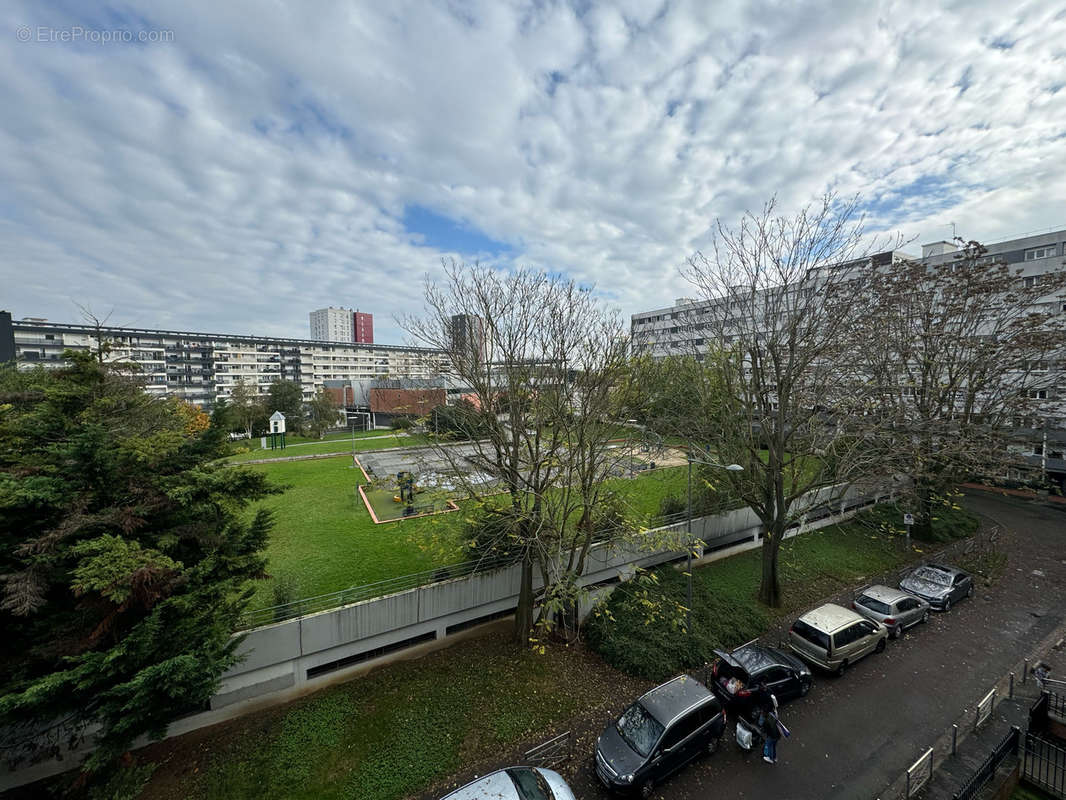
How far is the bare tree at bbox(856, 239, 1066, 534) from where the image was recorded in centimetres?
1647

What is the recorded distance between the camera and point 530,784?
679cm

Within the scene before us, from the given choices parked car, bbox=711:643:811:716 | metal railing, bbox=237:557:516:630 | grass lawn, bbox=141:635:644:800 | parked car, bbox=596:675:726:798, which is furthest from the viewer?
parked car, bbox=711:643:811:716

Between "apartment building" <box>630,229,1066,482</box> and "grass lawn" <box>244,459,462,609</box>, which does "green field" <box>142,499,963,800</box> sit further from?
"apartment building" <box>630,229,1066,482</box>

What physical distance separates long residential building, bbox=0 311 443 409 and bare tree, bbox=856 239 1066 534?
50.1 m

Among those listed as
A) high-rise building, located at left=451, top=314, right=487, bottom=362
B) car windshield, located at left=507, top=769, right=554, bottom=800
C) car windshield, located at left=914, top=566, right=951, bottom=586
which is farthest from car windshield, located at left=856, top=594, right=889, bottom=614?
high-rise building, located at left=451, top=314, right=487, bottom=362

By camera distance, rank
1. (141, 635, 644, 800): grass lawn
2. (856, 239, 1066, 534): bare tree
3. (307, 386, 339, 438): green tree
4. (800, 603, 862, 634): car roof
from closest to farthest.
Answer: (141, 635, 644, 800): grass lawn, (800, 603, 862, 634): car roof, (856, 239, 1066, 534): bare tree, (307, 386, 339, 438): green tree

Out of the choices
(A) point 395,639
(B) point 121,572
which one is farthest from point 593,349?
(B) point 121,572

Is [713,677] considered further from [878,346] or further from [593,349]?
[878,346]

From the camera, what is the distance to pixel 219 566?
7.41 metres

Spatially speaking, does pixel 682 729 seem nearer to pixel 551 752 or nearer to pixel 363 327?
pixel 551 752

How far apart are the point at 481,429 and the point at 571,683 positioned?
6.72 m

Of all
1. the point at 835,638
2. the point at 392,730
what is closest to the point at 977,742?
the point at 835,638

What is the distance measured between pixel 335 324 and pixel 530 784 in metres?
145

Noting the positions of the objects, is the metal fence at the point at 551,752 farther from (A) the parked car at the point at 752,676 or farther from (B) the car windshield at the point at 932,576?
(B) the car windshield at the point at 932,576
